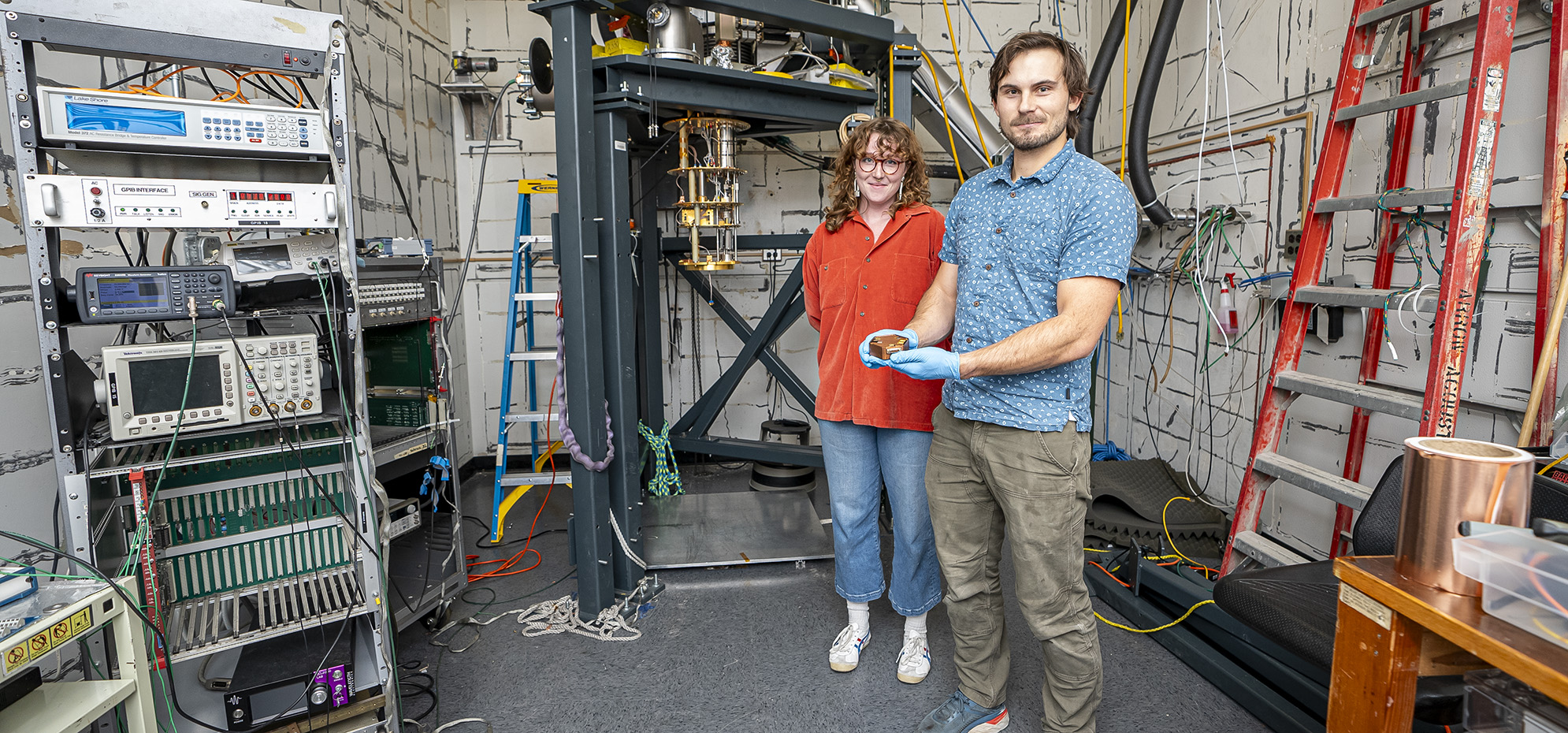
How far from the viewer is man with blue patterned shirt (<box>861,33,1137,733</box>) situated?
1.41 m

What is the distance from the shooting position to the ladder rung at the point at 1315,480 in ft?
5.85

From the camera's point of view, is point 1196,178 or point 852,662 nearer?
point 852,662

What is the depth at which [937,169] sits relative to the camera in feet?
11.8

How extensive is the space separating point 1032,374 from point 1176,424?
2.26 meters

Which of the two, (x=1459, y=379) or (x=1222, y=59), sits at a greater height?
(x=1222, y=59)

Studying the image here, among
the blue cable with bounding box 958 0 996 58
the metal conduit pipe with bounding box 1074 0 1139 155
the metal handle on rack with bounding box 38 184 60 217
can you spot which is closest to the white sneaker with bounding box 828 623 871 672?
the metal handle on rack with bounding box 38 184 60 217

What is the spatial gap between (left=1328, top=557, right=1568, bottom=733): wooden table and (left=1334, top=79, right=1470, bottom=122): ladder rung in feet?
4.42

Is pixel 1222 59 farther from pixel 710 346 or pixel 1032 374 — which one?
pixel 710 346

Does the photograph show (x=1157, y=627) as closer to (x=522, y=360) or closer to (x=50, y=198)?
(x=522, y=360)

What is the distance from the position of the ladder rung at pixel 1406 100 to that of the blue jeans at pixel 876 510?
1388 millimetres

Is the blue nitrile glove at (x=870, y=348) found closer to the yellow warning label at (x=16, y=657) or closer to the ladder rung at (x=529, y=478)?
the yellow warning label at (x=16, y=657)

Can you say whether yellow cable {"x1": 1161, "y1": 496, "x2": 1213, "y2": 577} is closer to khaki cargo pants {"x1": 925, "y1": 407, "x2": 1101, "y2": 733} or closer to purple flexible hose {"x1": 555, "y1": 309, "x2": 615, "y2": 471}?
khaki cargo pants {"x1": 925, "y1": 407, "x2": 1101, "y2": 733}

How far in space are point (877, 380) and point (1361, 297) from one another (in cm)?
120

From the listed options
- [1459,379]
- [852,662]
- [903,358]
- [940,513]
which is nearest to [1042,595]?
[940,513]
